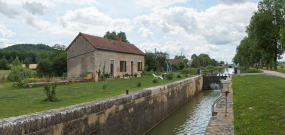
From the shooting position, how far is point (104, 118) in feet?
22.1

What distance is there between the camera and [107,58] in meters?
22.1

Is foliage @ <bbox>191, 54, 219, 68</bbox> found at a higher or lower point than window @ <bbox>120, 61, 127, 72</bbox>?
higher

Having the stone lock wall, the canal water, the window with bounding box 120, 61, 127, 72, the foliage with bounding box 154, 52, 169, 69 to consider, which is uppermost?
the foliage with bounding box 154, 52, 169, 69

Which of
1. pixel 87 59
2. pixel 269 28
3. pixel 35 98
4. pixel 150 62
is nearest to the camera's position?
pixel 35 98

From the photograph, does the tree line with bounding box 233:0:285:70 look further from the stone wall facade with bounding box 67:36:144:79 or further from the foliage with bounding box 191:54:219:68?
the foliage with bounding box 191:54:219:68

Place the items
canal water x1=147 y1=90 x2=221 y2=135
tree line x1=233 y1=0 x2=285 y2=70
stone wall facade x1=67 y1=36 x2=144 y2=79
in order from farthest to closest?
1. tree line x1=233 y1=0 x2=285 y2=70
2. stone wall facade x1=67 y1=36 x2=144 y2=79
3. canal water x1=147 y1=90 x2=221 y2=135

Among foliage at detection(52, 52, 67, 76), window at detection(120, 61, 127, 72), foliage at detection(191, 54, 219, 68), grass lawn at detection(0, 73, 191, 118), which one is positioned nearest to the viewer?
grass lawn at detection(0, 73, 191, 118)

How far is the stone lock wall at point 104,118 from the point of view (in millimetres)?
4246

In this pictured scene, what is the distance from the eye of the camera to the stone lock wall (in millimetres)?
4246

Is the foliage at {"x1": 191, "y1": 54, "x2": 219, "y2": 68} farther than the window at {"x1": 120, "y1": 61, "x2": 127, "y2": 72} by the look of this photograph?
Yes

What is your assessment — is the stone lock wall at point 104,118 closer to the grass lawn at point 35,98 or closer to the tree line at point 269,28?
the grass lawn at point 35,98

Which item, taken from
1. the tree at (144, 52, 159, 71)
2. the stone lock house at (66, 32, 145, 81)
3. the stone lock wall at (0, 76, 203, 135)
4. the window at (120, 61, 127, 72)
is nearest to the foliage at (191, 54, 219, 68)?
the tree at (144, 52, 159, 71)

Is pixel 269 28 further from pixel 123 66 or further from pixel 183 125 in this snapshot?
pixel 183 125

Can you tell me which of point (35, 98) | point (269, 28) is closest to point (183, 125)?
point (35, 98)
